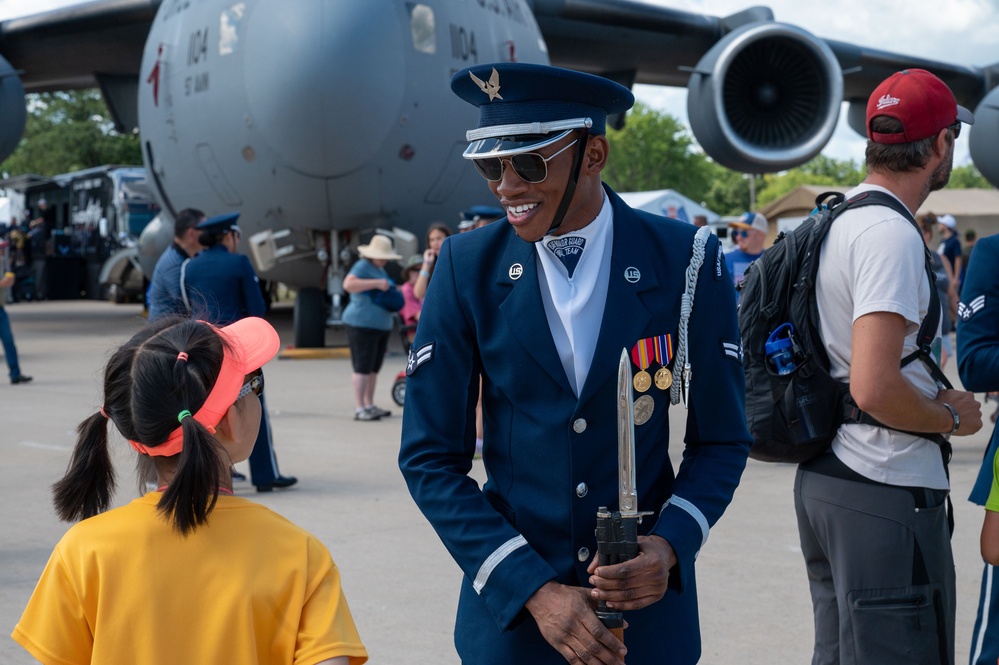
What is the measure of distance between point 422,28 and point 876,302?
392 inches

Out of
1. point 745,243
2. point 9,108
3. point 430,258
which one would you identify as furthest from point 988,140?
point 9,108

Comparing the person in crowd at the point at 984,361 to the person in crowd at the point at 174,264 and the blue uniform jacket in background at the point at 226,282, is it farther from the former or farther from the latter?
the person in crowd at the point at 174,264

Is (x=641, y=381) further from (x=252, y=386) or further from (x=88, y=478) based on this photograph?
(x=88, y=478)

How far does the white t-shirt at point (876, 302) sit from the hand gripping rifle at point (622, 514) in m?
0.85

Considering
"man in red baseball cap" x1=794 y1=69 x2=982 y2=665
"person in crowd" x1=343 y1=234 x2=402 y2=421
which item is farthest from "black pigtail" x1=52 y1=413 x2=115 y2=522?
"person in crowd" x1=343 y1=234 x2=402 y2=421

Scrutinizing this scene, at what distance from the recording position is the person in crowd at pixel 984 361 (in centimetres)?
283

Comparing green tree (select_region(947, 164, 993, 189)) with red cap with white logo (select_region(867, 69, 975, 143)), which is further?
green tree (select_region(947, 164, 993, 189))

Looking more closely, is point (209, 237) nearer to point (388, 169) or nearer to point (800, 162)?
point (388, 169)

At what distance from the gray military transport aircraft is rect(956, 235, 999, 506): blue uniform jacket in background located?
8.83 metres

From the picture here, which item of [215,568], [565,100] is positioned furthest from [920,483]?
[215,568]

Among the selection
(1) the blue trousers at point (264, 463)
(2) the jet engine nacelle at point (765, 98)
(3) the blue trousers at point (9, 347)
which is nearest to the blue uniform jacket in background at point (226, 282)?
(1) the blue trousers at point (264, 463)

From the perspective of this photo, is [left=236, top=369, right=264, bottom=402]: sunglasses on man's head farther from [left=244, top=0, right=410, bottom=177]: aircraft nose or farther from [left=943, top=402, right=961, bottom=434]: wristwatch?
[left=244, top=0, right=410, bottom=177]: aircraft nose

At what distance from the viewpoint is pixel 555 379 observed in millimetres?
2078

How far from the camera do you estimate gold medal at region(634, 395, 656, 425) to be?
211 centimetres
